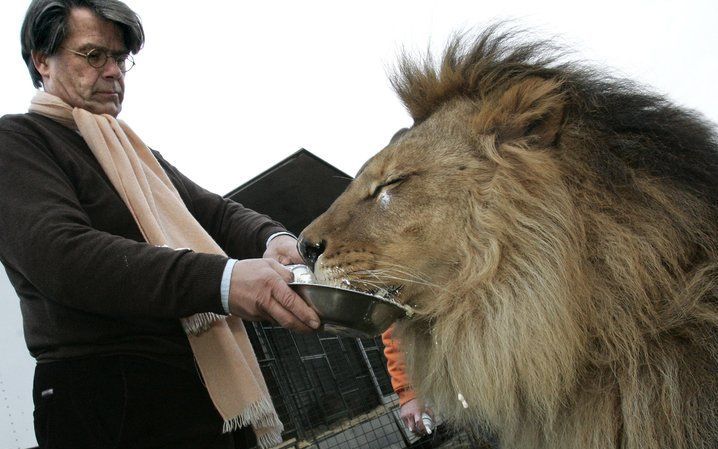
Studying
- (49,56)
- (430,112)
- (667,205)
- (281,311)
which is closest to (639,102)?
(667,205)

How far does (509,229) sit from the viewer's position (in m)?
2.06

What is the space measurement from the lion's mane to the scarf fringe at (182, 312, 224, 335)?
718mm

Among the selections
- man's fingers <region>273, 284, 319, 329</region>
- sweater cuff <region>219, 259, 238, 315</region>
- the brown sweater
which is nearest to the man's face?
the brown sweater

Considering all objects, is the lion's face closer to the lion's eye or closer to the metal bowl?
the lion's eye

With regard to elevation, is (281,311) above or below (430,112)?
below

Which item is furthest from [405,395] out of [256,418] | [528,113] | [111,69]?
[111,69]

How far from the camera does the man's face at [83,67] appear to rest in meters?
2.54

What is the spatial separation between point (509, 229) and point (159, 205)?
1471 mm

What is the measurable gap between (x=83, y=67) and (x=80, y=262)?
1075 mm

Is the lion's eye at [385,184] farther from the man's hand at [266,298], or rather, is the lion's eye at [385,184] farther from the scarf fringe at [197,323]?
the scarf fringe at [197,323]

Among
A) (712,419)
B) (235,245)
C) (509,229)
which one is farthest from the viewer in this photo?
(235,245)

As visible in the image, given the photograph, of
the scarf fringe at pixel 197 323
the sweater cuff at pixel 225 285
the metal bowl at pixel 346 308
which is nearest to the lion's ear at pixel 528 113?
the metal bowl at pixel 346 308

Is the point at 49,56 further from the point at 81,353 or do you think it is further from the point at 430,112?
the point at 430,112

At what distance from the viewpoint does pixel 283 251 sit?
2.59 m
